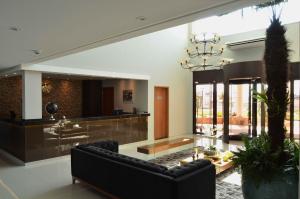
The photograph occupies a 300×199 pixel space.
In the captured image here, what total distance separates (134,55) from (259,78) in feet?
15.9

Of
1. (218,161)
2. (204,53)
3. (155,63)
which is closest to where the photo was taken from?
(218,161)

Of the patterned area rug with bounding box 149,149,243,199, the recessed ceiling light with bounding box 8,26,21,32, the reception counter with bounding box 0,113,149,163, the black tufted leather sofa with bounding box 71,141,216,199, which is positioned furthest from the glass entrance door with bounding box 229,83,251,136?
the recessed ceiling light with bounding box 8,26,21,32

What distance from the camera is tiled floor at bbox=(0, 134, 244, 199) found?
4484mm

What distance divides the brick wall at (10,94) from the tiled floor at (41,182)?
9.79 ft

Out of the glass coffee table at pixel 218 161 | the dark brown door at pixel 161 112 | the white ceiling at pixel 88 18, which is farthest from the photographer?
the dark brown door at pixel 161 112

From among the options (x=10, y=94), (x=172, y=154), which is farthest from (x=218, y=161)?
(x=10, y=94)

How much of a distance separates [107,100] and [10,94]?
3.97 metres

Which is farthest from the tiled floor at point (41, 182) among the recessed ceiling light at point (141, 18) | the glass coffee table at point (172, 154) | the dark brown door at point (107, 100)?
the dark brown door at point (107, 100)

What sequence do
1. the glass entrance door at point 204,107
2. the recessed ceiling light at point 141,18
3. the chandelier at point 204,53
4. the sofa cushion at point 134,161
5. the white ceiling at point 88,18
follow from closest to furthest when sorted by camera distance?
the white ceiling at point 88,18 → the recessed ceiling light at point 141,18 → the sofa cushion at point 134,161 → the chandelier at point 204,53 → the glass entrance door at point 204,107

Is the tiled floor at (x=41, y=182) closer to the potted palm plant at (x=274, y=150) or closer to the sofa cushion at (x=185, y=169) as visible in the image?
the sofa cushion at (x=185, y=169)

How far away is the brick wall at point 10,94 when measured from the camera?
9.19 metres

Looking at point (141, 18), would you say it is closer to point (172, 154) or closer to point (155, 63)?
point (172, 154)

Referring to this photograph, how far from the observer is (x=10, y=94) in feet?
30.7

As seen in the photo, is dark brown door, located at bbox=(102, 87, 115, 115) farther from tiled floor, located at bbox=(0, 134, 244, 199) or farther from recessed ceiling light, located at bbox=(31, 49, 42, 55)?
recessed ceiling light, located at bbox=(31, 49, 42, 55)
